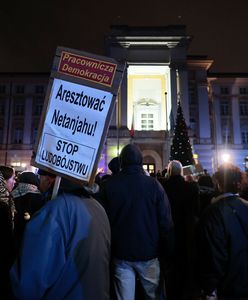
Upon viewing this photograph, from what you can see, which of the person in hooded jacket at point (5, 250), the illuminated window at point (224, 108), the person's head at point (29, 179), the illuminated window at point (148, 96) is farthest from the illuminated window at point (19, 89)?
the person in hooded jacket at point (5, 250)

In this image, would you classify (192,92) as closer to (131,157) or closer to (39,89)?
(39,89)

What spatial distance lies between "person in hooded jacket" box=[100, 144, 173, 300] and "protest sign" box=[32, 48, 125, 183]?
131 centimetres

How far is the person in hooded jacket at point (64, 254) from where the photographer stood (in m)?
1.98

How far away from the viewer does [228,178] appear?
3.36 metres

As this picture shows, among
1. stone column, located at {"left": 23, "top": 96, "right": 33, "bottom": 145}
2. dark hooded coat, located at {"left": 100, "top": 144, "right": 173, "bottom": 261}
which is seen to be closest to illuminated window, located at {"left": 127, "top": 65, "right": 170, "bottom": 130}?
stone column, located at {"left": 23, "top": 96, "right": 33, "bottom": 145}

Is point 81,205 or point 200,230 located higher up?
point 81,205

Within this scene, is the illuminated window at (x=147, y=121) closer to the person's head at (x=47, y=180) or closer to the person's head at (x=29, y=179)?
the person's head at (x=29, y=179)

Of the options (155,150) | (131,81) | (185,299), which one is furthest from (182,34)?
(185,299)

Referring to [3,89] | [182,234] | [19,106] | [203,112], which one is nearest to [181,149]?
[182,234]

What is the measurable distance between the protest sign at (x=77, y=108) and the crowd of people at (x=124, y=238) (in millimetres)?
261

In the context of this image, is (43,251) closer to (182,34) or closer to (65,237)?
(65,237)

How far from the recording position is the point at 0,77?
46.2 m

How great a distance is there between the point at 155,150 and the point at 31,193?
111ft

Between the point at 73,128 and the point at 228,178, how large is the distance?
187cm
